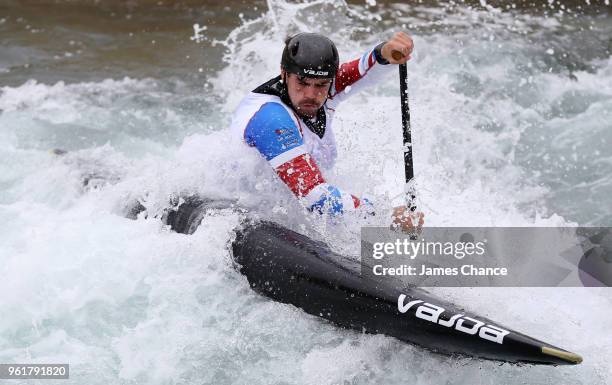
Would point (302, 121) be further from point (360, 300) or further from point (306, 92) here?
point (360, 300)

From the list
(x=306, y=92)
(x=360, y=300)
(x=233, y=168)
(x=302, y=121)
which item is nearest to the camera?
(x=360, y=300)

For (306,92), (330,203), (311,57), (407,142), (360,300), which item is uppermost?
(311,57)

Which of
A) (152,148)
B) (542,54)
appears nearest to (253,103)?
(152,148)

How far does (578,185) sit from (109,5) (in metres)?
6.93

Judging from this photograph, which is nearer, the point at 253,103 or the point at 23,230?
the point at 253,103

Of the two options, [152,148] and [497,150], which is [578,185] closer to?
[497,150]

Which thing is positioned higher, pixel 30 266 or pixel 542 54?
pixel 30 266

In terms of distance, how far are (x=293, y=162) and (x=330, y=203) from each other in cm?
31

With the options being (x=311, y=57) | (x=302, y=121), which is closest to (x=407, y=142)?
(x=302, y=121)

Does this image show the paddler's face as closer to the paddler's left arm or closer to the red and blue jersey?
the red and blue jersey

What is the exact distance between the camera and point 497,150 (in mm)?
6668

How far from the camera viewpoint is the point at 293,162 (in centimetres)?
411

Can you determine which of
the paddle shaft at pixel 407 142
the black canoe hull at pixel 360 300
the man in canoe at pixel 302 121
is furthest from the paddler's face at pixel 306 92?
the black canoe hull at pixel 360 300

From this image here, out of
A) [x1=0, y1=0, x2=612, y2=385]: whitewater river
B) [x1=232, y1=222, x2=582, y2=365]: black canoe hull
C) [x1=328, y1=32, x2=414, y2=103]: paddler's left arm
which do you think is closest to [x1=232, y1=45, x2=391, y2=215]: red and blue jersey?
[x1=0, y1=0, x2=612, y2=385]: whitewater river
